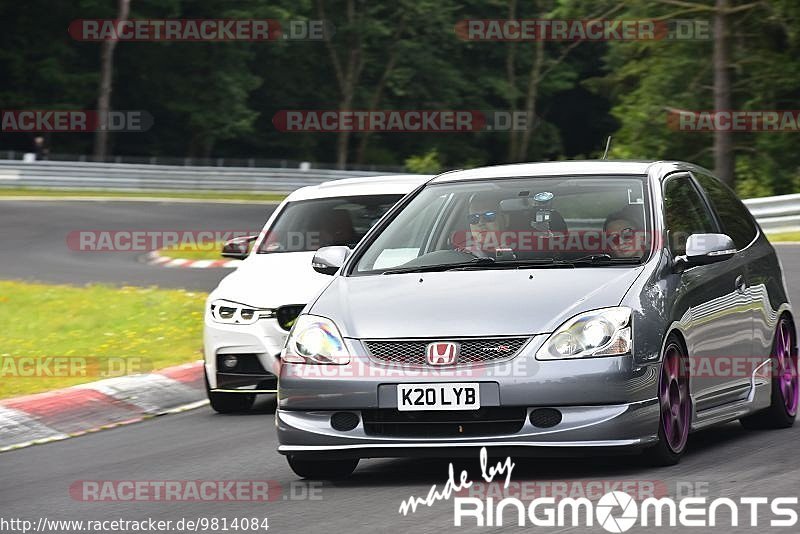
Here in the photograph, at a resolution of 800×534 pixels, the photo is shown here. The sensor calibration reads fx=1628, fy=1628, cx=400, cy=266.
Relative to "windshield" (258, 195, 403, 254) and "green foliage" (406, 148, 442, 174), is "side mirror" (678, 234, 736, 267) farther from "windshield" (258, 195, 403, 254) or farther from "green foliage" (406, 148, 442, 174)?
"green foliage" (406, 148, 442, 174)

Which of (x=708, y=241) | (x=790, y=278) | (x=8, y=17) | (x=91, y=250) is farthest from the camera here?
(x=8, y=17)

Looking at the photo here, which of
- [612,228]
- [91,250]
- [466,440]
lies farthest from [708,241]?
[91,250]

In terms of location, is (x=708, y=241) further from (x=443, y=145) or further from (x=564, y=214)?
(x=443, y=145)

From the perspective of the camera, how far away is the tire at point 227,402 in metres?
11.2

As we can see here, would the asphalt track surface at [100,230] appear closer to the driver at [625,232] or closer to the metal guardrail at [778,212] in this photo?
the metal guardrail at [778,212]

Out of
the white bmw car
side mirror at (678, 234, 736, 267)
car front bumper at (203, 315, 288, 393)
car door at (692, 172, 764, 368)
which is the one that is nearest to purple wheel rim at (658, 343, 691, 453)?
side mirror at (678, 234, 736, 267)

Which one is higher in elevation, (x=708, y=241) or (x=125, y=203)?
(x=708, y=241)

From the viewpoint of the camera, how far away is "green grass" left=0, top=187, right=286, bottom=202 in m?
41.9

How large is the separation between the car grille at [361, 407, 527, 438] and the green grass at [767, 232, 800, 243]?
56.9 feet

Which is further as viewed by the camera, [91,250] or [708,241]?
[91,250]

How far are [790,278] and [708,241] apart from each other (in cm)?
1039

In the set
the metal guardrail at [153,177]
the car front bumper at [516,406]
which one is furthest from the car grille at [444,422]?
the metal guardrail at [153,177]

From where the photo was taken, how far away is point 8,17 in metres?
56.8

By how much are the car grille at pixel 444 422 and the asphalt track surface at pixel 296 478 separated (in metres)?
0.27
